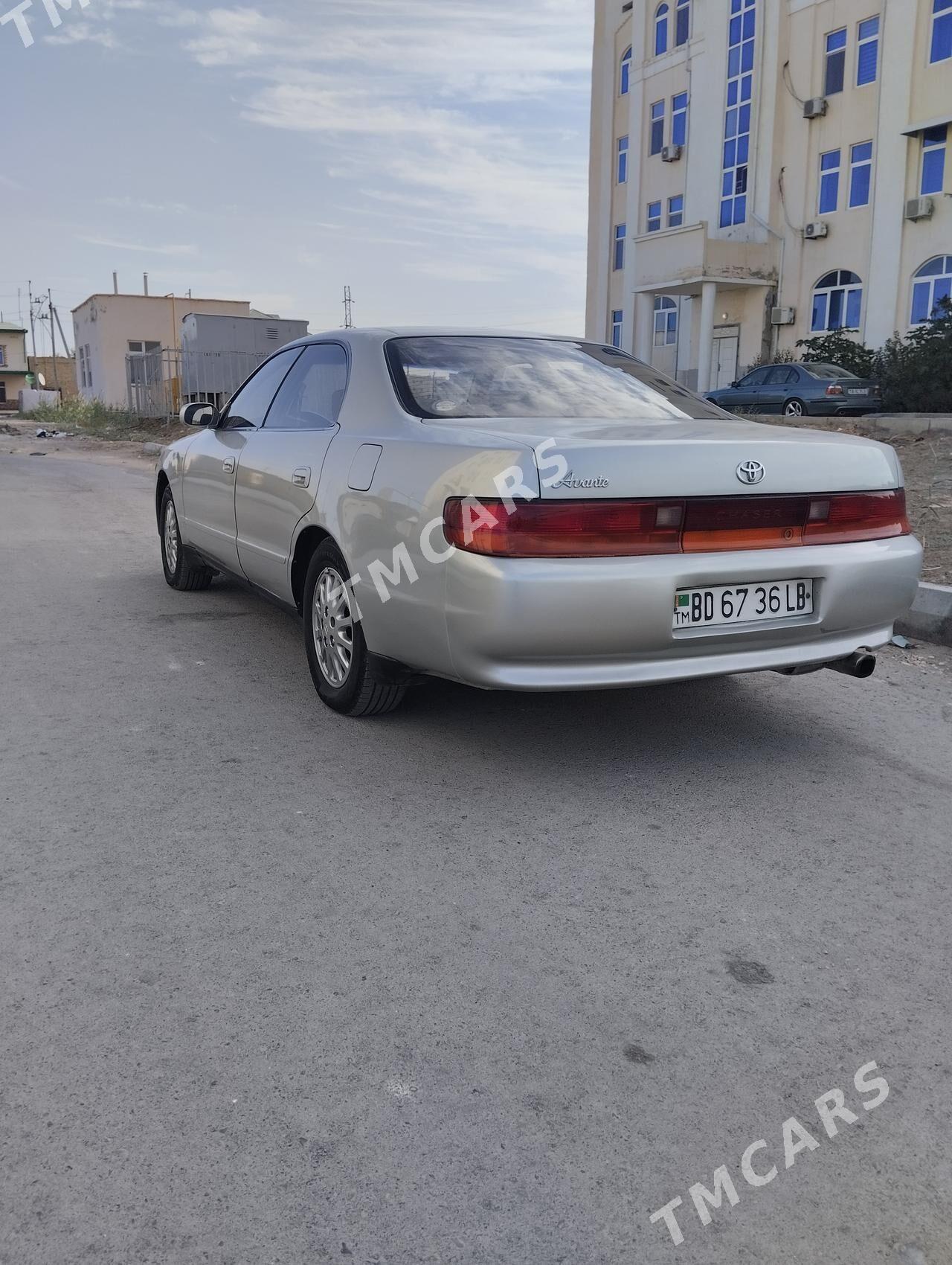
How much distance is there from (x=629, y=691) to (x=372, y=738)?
4.06 ft

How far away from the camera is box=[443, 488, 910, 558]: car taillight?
3502 mm

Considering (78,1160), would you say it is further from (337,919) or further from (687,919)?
(687,919)

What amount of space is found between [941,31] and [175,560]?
24.8 metres

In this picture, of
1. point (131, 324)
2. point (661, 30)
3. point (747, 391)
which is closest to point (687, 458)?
point (747, 391)

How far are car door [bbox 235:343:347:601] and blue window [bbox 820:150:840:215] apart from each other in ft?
87.1

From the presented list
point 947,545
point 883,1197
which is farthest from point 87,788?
point 947,545

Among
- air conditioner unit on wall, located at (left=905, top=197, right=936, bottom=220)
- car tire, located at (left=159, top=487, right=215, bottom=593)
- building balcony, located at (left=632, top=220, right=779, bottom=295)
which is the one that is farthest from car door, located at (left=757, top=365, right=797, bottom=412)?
car tire, located at (left=159, top=487, right=215, bottom=593)

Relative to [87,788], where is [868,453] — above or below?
above

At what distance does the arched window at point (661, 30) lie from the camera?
34031mm

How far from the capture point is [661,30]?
112ft

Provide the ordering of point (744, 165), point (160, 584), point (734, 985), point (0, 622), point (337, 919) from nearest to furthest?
1. point (734, 985)
2. point (337, 919)
3. point (0, 622)
4. point (160, 584)
5. point (744, 165)

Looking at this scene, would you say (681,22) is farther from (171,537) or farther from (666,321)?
(171,537)

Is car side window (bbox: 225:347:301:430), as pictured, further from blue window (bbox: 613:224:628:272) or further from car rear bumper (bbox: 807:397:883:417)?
blue window (bbox: 613:224:628:272)

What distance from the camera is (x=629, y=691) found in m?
4.93
